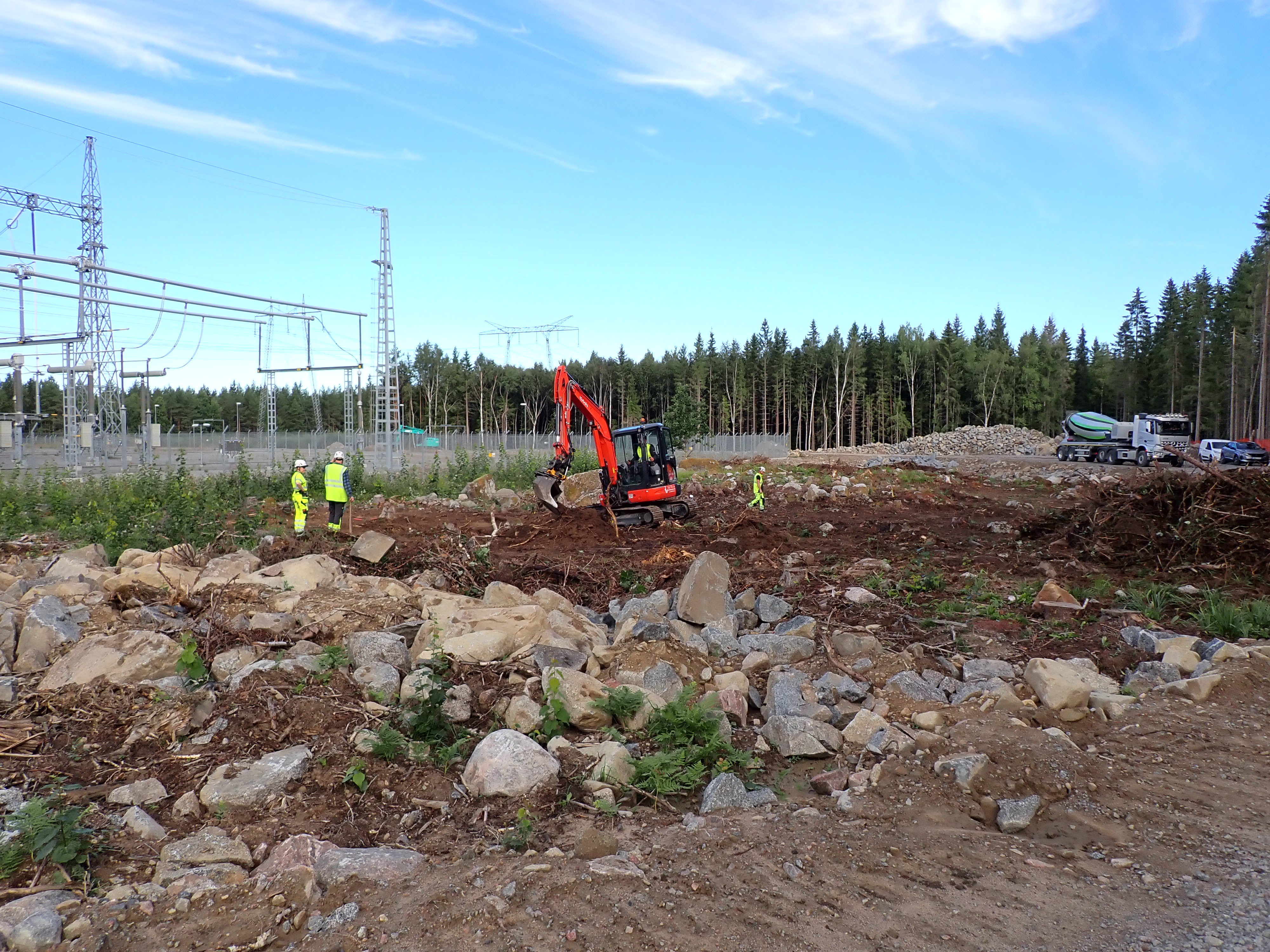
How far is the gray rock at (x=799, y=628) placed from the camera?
7.59m

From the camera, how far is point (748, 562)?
1184 cm

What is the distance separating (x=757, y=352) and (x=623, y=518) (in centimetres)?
7063

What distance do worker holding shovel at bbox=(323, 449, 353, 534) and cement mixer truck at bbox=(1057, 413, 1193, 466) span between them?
1241 inches

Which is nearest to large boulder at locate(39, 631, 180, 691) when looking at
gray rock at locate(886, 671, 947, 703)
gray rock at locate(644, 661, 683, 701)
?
gray rock at locate(644, 661, 683, 701)

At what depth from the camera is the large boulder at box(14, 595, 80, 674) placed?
20.2 feet

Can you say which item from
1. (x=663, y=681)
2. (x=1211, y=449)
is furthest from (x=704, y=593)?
(x=1211, y=449)

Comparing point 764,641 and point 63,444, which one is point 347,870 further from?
point 63,444

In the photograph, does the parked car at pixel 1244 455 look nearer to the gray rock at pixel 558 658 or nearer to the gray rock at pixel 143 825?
the gray rock at pixel 558 658

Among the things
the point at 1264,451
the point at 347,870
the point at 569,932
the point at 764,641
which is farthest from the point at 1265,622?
the point at 1264,451

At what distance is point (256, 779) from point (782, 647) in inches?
168

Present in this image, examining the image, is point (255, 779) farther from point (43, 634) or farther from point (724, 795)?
point (43, 634)

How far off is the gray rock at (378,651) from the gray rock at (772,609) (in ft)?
11.9

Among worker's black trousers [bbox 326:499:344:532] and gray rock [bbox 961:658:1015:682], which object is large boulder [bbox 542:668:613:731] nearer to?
gray rock [bbox 961:658:1015:682]

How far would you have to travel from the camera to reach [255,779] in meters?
4.68
